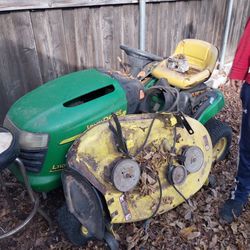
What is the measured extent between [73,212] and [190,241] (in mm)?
938

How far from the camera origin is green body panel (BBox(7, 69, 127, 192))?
179 centimetres

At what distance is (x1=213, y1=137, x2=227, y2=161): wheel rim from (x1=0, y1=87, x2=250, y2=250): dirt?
0.38 m

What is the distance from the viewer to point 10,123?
6.17 feet

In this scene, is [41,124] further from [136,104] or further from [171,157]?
[171,157]

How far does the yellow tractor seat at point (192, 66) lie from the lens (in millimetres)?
2521

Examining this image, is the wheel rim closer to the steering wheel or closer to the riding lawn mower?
the riding lawn mower

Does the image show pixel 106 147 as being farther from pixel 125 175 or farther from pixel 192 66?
pixel 192 66

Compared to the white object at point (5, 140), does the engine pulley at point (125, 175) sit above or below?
below

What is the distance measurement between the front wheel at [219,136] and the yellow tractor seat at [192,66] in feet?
1.41

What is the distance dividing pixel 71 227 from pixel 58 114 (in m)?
0.76

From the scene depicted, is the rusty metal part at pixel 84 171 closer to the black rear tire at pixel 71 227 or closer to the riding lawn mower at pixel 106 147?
the riding lawn mower at pixel 106 147

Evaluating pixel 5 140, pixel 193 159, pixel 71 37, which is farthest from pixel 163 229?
pixel 71 37

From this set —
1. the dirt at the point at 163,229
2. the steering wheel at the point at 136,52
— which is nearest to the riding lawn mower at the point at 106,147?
the dirt at the point at 163,229

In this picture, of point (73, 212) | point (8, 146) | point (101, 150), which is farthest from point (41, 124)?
point (73, 212)
